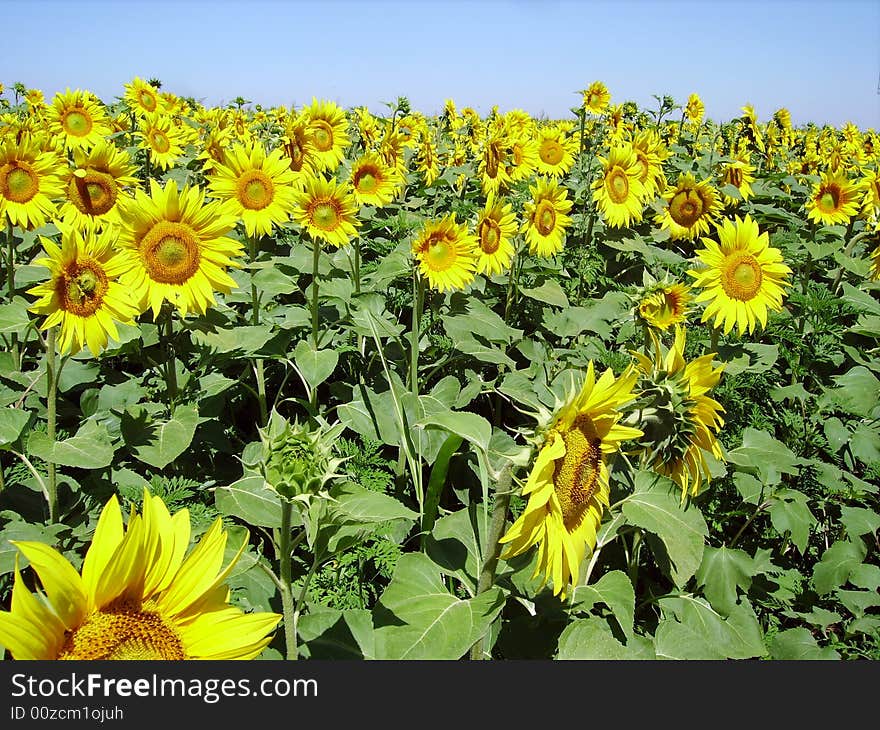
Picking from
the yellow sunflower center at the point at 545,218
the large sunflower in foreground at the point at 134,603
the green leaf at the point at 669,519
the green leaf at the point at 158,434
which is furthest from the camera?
the yellow sunflower center at the point at 545,218

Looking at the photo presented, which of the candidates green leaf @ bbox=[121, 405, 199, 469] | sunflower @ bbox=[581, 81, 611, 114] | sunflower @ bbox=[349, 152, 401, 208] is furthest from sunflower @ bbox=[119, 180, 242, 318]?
sunflower @ bbox=[581, 81, 611, 114]

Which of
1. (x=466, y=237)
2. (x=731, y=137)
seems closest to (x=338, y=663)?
(x=466, y=237)

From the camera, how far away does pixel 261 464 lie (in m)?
1.59

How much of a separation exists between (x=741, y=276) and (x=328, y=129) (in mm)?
2919

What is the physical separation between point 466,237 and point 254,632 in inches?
107

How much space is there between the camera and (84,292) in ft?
8.26

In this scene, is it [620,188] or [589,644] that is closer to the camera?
[589,644]

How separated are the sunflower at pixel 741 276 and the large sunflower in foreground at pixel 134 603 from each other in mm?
3077

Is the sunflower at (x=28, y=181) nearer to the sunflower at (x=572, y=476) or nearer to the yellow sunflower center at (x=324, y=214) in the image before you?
the yellow sunflower center at (x=324, y=214)

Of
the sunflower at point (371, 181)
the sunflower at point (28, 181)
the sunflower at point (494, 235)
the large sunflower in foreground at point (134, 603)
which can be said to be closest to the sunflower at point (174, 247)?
the sunflower at point (28, 181)

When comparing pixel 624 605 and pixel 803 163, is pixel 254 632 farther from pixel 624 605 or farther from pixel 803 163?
pixel 803 163

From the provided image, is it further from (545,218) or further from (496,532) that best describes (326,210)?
(496,532)

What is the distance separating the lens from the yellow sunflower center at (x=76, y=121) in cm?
553

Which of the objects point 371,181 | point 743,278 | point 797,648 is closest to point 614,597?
point 797,648
